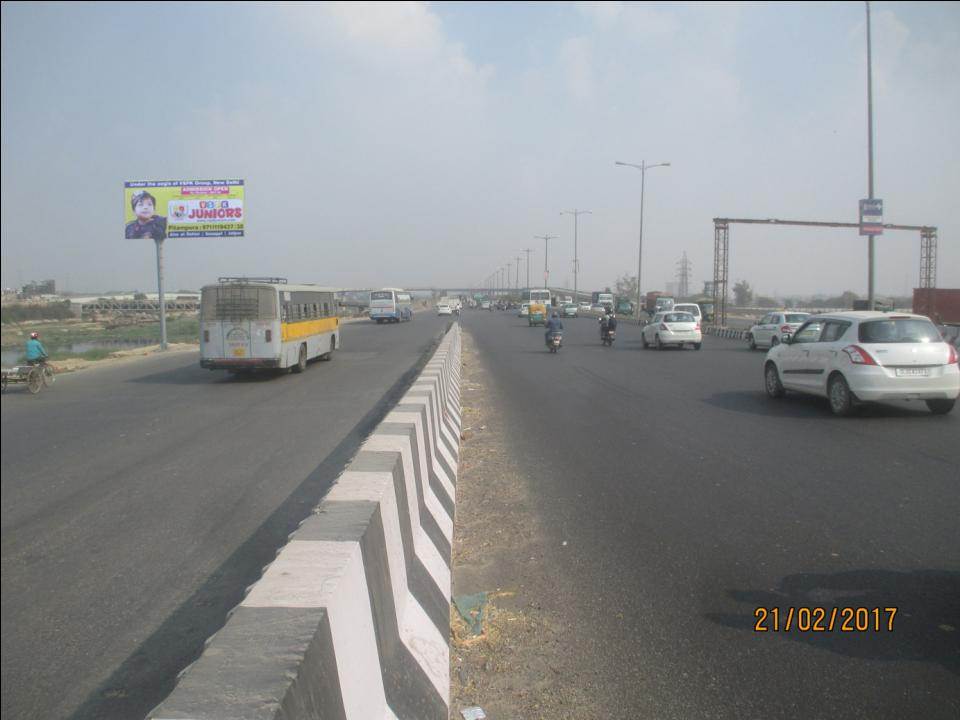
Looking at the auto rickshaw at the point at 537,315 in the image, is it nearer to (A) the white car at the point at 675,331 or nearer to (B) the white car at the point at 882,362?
(A) the white car at the point at 675,331

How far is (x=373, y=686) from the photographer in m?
2.53

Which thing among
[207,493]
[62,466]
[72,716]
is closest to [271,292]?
[62,466]

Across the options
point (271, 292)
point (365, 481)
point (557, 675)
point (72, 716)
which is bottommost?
point (72, 716)

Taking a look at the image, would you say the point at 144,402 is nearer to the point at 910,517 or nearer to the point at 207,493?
the point at 207,493

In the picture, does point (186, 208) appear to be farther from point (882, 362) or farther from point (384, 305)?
point (384, 305)

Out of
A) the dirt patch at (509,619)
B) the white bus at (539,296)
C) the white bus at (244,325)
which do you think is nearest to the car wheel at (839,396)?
the dirt patch at (509,619)

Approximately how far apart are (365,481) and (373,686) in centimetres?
139

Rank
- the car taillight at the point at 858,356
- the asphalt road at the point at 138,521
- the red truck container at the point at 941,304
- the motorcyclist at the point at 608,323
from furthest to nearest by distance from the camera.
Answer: the red truck container at the point at 941,304 → the motorcyclist at the point at 608,323 → the car taillight at the point at 858,356 → the asphalt road at the point at 138,521

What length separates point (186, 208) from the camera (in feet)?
87.6

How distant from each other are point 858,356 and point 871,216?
775 inches

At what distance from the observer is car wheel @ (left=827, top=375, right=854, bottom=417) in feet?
34.8

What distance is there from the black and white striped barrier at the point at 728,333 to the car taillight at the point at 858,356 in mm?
25741

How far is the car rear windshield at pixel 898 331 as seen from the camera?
1046 centimetres

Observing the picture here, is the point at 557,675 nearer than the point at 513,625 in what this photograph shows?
Yes
